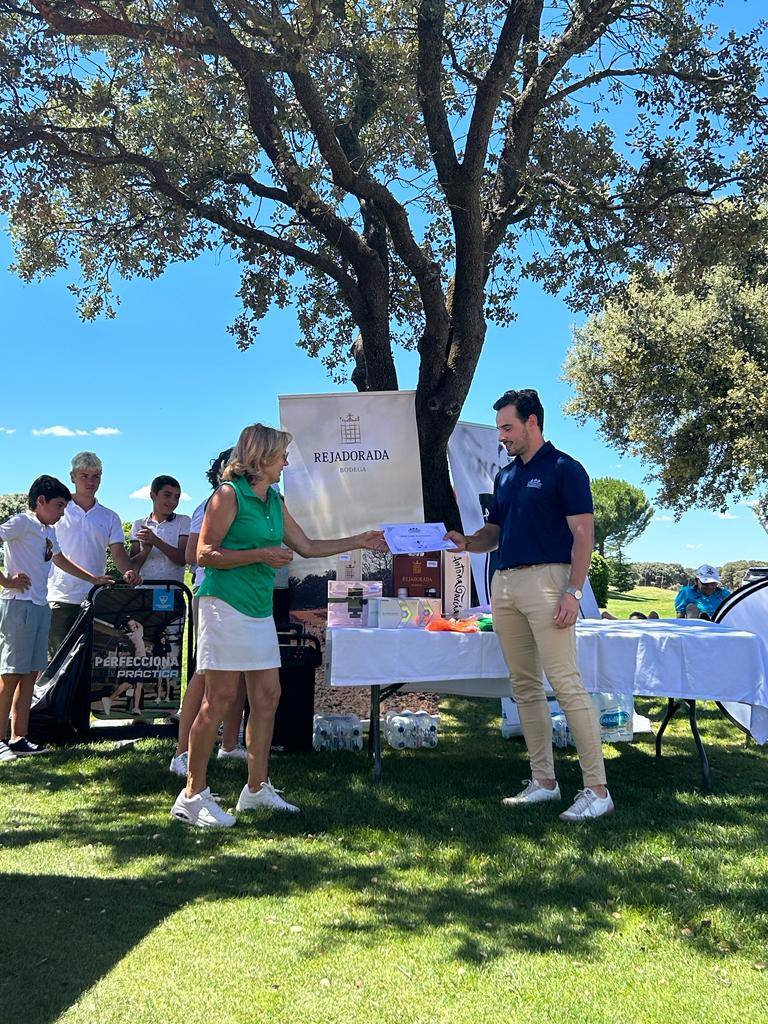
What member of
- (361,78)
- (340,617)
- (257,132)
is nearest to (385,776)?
(340,617)

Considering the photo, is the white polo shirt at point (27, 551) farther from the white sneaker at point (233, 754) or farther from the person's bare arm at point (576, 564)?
the person's bare arm at point (576, 564)

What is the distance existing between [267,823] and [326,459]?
11.0 ft

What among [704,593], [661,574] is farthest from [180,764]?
[661,574]

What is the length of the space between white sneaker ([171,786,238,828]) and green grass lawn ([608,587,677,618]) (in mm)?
20646

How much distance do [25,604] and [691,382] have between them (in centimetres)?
1618

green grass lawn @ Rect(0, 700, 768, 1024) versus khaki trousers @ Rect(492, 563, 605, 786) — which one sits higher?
khaki trousers @ Rect(492, 563, 605, 786)

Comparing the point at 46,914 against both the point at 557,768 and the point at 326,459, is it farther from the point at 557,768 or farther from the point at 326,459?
the point at 326,459

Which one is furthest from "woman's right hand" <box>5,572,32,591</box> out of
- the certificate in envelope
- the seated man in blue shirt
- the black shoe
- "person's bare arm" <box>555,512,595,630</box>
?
the seated man in blue shirt

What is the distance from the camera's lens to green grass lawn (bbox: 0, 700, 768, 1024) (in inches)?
99.0

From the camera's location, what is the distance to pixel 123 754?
5.80 metres

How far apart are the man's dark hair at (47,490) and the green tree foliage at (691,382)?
580 inches

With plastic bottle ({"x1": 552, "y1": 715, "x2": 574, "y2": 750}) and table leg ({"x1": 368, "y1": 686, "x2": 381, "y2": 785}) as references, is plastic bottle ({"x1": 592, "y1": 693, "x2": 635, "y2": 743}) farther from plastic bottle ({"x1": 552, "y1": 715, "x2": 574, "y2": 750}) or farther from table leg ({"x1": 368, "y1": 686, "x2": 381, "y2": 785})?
table leg ({"x1": 368, "y1": 686, "x2": 381, "y2": 785})

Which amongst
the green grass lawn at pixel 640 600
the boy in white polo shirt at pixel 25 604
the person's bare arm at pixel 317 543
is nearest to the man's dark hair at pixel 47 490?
the boy in white polo shirt at pixel 25 604

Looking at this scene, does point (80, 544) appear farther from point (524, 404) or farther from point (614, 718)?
point (614, 718)
